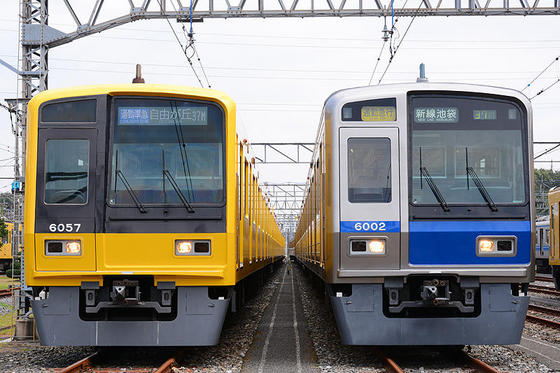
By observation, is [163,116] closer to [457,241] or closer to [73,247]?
[73,247]

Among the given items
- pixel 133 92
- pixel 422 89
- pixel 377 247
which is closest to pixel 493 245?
pixel 377 247

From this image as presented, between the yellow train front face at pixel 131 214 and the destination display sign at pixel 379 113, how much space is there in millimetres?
1476

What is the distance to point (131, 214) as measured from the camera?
7754 mm

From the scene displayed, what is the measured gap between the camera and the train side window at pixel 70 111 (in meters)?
7.91

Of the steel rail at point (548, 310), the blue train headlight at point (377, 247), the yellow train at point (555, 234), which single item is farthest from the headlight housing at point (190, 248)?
the yellow train at point (555, 234)

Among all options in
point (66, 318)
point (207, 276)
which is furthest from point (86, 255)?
point (207, 276)

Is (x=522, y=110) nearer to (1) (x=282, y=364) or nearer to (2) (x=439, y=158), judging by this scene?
(2) (x=439, y=158)

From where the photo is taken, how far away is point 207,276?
7621 millimetres

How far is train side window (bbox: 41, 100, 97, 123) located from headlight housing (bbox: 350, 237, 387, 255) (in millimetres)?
3145

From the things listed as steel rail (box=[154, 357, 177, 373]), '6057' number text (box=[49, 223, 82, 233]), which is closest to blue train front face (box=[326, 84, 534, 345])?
steel rail (box=[154, 357, 177, 373])

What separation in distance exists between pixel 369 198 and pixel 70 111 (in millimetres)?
3400

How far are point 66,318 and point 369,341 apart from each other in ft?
10.5

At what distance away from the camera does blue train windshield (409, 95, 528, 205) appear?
25.5 feet

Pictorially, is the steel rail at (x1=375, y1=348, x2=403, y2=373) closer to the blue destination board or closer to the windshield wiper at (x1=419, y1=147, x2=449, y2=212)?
the blue destination board
